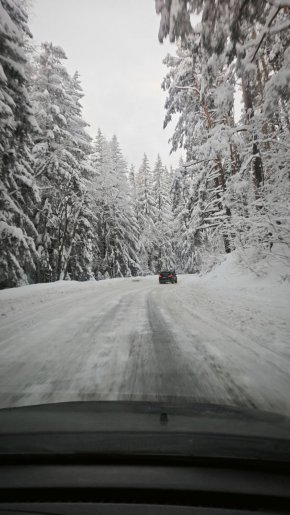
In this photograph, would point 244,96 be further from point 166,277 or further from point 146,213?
point 146,213

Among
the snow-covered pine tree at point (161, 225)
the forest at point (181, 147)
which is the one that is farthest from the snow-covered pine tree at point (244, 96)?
the snow-covered pine tree at point (161, 225)

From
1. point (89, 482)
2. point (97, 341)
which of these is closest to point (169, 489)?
point (89, 482)

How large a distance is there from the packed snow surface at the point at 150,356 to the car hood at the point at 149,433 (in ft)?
3.77

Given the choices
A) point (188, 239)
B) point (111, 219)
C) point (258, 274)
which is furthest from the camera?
point (111, 219)

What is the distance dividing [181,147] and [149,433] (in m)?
22.8

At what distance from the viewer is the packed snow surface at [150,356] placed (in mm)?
3545

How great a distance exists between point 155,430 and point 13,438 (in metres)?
0.82

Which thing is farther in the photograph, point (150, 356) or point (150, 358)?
point (150, 356)

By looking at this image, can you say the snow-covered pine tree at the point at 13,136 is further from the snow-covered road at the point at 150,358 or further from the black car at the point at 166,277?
the black car at the point at 166,277

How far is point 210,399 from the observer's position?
10.9 ft

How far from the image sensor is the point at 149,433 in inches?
74.5

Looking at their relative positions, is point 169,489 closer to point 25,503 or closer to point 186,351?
point 25,503

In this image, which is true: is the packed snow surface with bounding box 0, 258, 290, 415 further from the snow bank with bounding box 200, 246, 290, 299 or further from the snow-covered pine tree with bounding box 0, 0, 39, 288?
the snow-covered pine tree with bounding box 0, 0, 39, 288

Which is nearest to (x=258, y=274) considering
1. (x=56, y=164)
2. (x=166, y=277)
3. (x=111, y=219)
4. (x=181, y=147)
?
(x=181, y=147)
